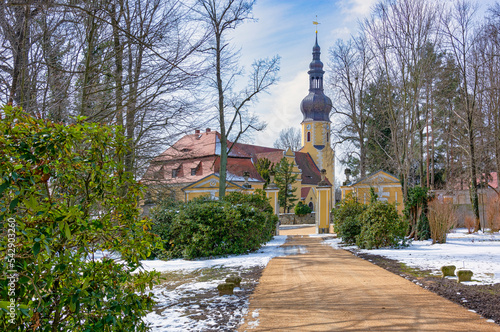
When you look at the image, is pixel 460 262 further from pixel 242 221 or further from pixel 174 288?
pixel 174 288

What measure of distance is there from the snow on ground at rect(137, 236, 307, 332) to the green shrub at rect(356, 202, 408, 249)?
206 inches

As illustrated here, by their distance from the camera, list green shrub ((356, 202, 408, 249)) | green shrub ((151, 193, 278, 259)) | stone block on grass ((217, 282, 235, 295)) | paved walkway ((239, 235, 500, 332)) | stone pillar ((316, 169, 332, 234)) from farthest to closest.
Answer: stone pillar ((316, 169, 332, 234)) → green shrub ((356, 202, 408, 249)) → green shrub ((151, 193, 278, 259)) → stone block on grass ((217, 282, 235, 295)) → paved walkway ((239, 235, 500, 332))

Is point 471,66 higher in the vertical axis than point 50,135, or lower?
higher

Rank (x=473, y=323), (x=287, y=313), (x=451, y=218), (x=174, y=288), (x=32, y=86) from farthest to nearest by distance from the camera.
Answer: (x=451, y=218)
(x=174, y=288)
(x=32, y=86)
(x=287, y=313)
(x=473, y=323)

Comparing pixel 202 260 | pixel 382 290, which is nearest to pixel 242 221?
pixel 202 260

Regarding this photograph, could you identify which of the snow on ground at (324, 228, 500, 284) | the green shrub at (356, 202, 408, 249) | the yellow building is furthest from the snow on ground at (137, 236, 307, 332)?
the yellow building

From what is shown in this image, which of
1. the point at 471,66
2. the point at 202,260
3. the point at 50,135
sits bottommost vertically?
the point at 202,260

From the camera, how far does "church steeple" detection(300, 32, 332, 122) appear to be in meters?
53.6

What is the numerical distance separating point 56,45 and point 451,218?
45.3 feet

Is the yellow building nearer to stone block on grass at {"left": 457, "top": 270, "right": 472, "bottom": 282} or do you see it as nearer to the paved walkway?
the paved walkway

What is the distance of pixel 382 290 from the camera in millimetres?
6383

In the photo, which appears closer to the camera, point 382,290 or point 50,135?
point 50,135

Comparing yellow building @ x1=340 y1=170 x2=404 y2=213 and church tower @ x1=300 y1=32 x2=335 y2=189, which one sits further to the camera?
church tower @ x1=300 y1=32 x2=335 y2=189

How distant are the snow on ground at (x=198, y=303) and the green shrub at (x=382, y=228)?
5.23 metres
